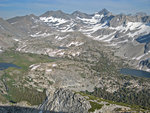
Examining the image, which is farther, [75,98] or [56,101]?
[56,101]

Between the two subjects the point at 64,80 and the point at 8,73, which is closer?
the point at 64,80

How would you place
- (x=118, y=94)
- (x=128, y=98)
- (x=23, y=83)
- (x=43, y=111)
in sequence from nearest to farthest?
(x=43, y=111), (x=128, y=98), (x=118, y=94), (x=23, y=83)

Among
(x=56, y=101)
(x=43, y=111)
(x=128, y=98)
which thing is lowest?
(x=128, y=98)

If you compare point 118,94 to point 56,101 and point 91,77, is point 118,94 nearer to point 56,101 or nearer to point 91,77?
point 91,77

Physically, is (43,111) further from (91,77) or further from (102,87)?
(91,77)

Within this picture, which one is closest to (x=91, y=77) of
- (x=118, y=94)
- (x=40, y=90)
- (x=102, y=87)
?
(x=102, y=87)

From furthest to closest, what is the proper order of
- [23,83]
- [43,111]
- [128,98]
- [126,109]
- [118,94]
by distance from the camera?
[23,83]
[118,94]
[128,98]
[43,111]
[126,109]

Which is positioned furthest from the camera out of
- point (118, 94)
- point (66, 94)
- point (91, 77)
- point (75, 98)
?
point (91, 77)

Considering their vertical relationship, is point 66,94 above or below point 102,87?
above

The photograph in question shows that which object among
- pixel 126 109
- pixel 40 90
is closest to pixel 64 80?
pixel 40 90
